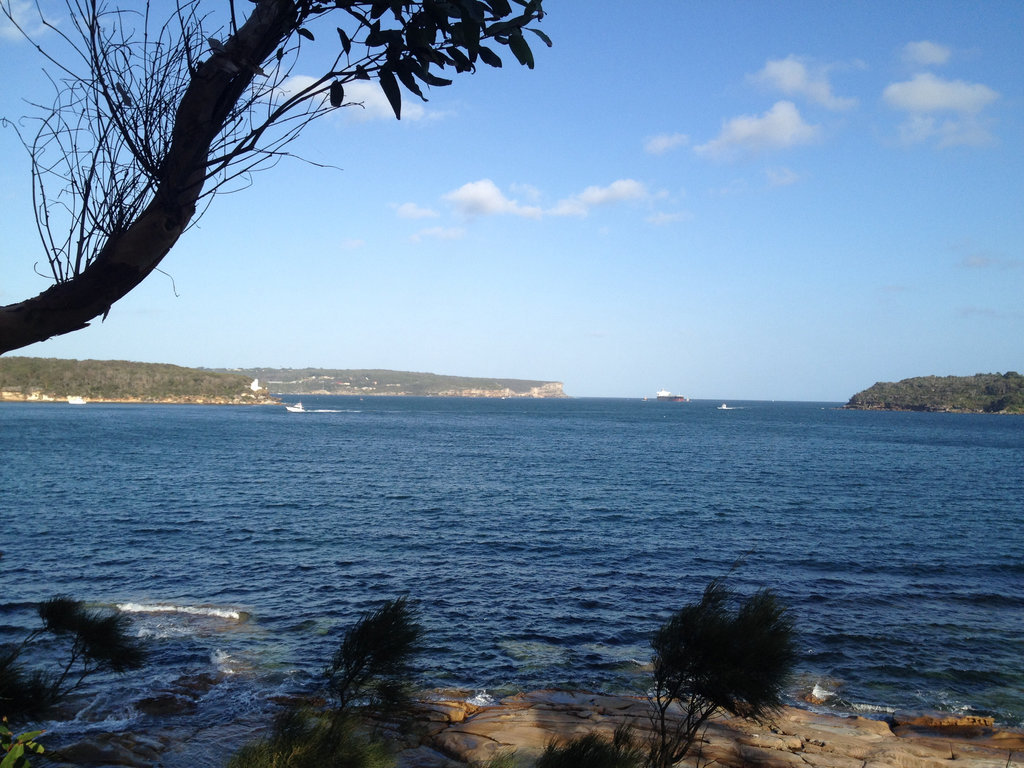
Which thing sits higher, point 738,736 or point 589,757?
point 589,757

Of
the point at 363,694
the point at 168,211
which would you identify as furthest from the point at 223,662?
the point at 168,211

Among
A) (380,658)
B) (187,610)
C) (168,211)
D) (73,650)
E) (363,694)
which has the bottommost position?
(187,610)

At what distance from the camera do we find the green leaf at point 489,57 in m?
3.04

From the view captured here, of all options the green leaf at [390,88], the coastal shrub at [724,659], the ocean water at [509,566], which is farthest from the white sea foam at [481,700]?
the green leaf at [390,88]

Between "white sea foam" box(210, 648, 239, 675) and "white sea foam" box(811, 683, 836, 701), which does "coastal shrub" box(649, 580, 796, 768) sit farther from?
"white sea foam" box(210, 648, 239, 675)

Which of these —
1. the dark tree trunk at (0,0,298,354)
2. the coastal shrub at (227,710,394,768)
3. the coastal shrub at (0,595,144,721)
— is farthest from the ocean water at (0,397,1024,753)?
the dark tree trunk at (0,0,298,354)

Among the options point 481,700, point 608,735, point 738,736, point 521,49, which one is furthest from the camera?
point 481,700

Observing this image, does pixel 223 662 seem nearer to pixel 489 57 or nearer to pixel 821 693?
pixel 821 693

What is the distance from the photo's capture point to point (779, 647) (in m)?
7.50

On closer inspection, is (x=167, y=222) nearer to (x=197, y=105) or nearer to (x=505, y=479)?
(x=197, y=105)

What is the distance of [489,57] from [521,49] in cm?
15

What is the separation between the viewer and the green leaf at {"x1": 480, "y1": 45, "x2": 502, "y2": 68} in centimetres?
304

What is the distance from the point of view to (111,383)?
177m

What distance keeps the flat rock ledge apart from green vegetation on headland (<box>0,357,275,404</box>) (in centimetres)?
17559
